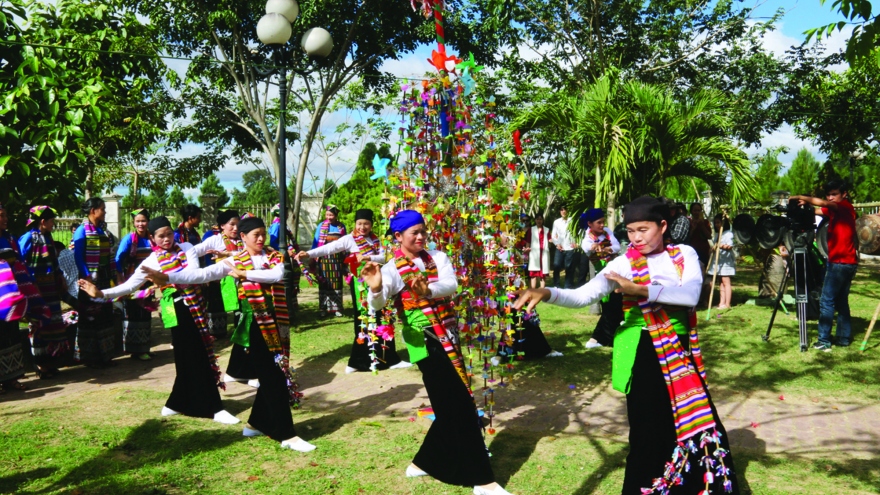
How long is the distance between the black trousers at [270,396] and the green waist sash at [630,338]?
8.59ft

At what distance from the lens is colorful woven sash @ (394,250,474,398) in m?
4.44

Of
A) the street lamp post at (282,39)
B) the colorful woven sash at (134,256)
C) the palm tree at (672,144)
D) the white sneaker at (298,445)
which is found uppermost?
the street lamp post at (282,39)

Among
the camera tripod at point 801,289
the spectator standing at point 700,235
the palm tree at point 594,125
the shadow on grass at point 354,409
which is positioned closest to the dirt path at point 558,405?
the shadow on grass at point 354,409

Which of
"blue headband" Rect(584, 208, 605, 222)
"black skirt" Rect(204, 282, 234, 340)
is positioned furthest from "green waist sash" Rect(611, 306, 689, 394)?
"black skirt" Rect(204, 282, 234, 340)

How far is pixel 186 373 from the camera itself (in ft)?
19.9

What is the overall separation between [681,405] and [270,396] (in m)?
3.07

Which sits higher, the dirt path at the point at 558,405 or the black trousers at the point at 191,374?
the black trousers at the point at 191,374

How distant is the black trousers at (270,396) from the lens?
17.5 feet

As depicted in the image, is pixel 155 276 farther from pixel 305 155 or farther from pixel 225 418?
pixel 305 155

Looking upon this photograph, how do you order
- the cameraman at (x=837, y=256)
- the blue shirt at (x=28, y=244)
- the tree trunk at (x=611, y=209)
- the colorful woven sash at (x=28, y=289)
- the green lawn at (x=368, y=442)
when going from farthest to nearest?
1. the tree trunk at (x=611, y=209)
2. the cameraman at (x=837, y=256)
3. the blue shirt at (x=28, y=244)
4. the colorful woven sash at (x=28, y=289)
5. the green lawn at (x=368, y=442)

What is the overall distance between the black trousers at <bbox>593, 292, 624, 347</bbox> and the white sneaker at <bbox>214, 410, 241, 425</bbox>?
4632mm

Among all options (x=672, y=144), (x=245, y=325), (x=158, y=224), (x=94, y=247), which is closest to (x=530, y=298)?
(x=245, y=325)

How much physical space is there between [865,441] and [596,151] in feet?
21.3

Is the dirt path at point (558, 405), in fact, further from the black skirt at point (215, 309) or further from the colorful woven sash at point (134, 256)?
the black skirt at point (215, 309)
